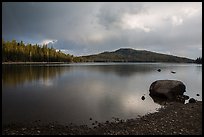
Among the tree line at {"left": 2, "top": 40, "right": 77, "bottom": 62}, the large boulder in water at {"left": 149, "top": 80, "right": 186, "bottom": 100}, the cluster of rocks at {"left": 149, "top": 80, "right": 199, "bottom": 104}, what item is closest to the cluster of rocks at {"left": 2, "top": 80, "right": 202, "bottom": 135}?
the cluster of rocks at {"left": 149, "top": 80, "right": 199, "bottom": 104}

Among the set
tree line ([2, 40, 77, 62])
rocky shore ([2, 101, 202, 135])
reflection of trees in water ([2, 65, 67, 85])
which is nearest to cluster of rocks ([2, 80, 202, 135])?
rocky shore ([2, 101, 202, 135])

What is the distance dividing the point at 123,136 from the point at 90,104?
13.9m

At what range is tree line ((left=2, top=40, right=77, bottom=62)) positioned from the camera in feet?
433

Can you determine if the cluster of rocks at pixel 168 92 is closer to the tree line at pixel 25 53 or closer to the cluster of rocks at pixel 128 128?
the cluster of rocks at pixel 128 128

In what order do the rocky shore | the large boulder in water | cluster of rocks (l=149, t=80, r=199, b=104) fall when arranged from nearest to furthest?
the rocky shore, cluster of rocks (l=149, t=80, r=199, b=104), the large boulder in water

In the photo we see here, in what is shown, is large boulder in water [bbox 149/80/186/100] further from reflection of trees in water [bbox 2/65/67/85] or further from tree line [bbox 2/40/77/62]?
tree line [bbox 2/40/77/62]

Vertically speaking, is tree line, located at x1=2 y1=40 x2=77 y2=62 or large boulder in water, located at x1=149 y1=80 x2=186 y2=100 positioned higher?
tree line, located at x1=2 y1=40 x2=77 y2=62

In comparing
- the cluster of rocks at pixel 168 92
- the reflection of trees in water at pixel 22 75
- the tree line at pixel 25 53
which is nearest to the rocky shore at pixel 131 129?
the cluster of rocks at pixel 168 92

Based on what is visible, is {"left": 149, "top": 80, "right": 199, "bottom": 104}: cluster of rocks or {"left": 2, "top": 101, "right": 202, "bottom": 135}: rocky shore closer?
{"left": 2, "top": 101, "right": 202, "bottom": 135}: rocky shore

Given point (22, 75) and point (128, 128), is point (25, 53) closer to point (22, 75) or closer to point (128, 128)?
point (22, 75)

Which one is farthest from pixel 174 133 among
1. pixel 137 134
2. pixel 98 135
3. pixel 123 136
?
pixel 98 135

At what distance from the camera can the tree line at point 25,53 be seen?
132 meters

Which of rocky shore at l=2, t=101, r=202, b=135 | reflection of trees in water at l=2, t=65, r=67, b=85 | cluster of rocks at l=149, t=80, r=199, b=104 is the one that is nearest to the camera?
rocky shore at l=2, t=101, r=202, b=135

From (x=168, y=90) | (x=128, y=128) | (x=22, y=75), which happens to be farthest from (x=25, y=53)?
(x=128, y=128)
